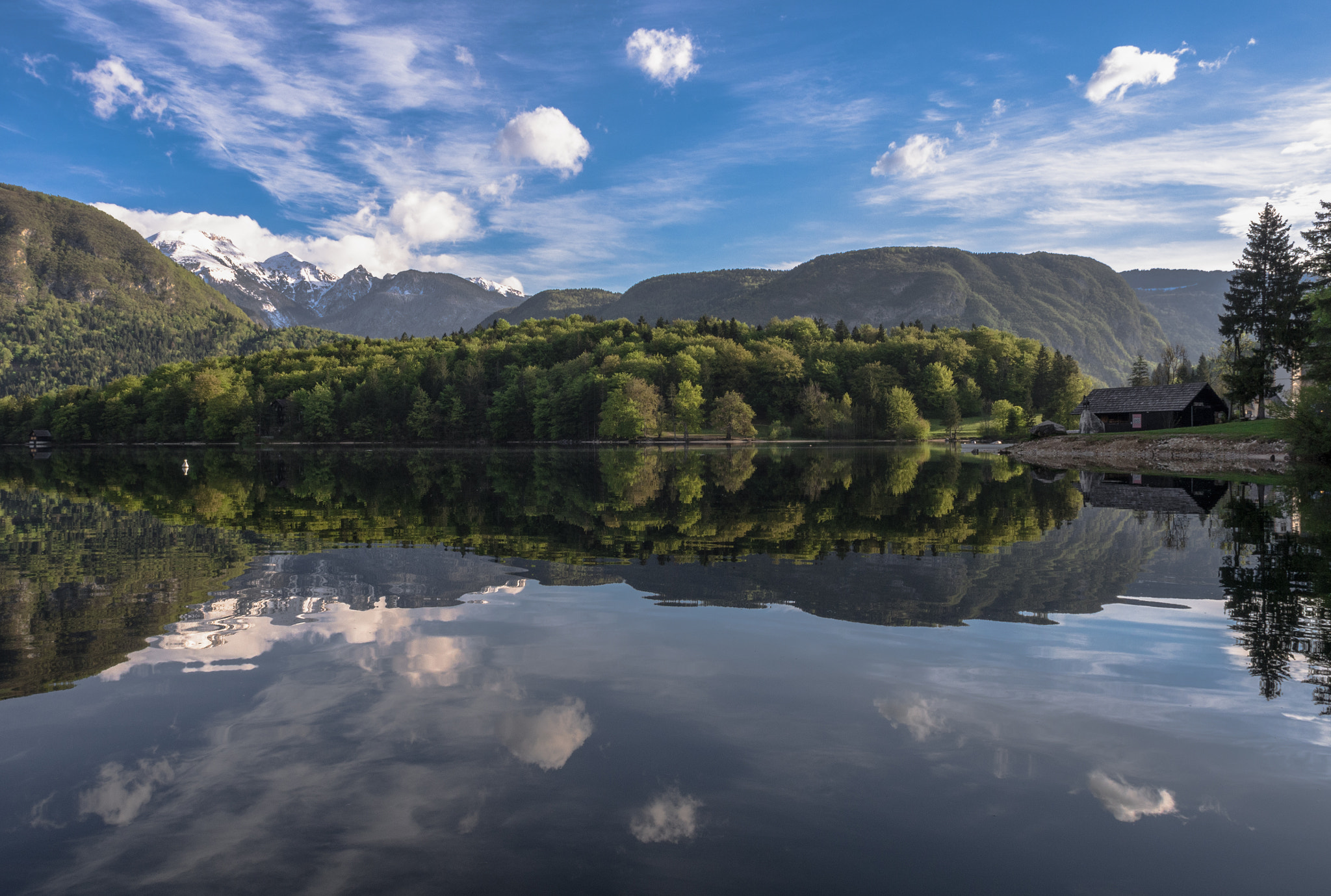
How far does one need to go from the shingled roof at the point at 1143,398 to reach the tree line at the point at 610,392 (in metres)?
37.7

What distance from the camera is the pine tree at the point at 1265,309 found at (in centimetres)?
6719

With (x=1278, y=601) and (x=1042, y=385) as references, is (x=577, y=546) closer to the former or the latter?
(x=1278, y=601)

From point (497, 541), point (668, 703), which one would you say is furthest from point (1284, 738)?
point (497, 541)

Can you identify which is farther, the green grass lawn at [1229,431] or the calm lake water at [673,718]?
the green grass lawn at [1229,431]

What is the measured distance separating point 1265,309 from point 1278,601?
7947 centimetres

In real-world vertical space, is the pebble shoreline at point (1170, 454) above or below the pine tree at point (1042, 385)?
below

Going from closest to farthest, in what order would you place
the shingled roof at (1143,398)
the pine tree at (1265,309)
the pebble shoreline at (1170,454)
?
the pebble shoreline at (1170,454), the pine tree at (1265,309), the shingled roof at (1143,398)

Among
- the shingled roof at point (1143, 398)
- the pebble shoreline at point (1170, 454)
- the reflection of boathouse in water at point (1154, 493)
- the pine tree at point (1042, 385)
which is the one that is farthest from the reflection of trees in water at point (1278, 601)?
the pine tree at point (1042, 385)

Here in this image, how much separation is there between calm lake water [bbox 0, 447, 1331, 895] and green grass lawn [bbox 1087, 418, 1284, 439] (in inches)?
1760

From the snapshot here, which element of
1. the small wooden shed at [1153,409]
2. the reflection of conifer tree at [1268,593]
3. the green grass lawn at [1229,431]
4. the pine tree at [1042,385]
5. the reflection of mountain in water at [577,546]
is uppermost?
the pine tree at [1042,385]

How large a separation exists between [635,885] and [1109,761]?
5407mm

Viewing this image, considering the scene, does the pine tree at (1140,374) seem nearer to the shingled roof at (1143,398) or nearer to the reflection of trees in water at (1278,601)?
the shingled roof at (1143,398)

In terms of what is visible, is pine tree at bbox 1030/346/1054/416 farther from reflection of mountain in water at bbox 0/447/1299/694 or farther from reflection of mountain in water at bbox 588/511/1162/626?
reflection of mountain in water at bbox 588/511/1162/626

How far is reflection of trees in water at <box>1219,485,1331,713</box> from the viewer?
10602 millimetres
